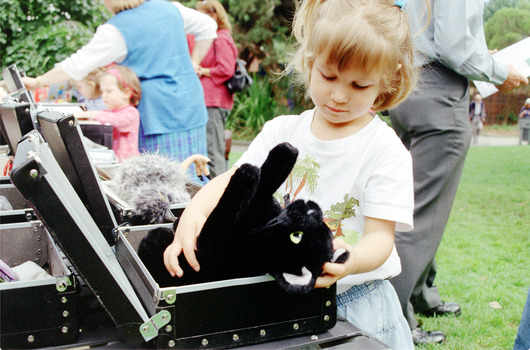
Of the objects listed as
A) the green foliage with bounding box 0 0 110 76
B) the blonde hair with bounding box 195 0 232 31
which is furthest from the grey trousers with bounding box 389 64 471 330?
the green foliage with bounding box 0 0 110 76

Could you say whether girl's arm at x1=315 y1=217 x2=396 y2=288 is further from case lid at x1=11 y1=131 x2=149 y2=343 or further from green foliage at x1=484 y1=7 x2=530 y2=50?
green foliage at x1=484 y1=7 x2=530 y2=50

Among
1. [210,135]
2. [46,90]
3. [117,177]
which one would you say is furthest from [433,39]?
[46,90]

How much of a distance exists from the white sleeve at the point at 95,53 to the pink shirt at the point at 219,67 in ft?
6.23

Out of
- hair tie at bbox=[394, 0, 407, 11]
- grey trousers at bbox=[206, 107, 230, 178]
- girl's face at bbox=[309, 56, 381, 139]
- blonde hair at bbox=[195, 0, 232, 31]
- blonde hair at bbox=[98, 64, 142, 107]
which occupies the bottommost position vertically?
grey trousers at bbox=[206, 107, 230, 178]

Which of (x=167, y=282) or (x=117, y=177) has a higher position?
(x=167, y=282)

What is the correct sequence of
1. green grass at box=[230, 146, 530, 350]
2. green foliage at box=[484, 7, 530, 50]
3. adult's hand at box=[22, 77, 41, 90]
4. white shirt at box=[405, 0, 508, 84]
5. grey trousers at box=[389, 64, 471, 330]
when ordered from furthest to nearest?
adult's hand at box=[22, 77, 41, 90], green foliage at box=[484, 7, 530, 50], green grass at box=[230, 146, 530, 350], grey trousers at box=[389, 64, 471, 330], white shirt at box=[405, 0, 508, 84]

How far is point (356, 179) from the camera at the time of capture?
4.49ft

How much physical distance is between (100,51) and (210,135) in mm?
2040

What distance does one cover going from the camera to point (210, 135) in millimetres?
5102

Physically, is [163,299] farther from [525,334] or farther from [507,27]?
[507,27]

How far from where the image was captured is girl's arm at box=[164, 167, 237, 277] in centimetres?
111

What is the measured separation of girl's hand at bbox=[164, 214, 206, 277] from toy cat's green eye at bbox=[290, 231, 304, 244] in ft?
0.82

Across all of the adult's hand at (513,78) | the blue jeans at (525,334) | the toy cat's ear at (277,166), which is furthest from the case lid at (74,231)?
the adult's hand at (513,78)

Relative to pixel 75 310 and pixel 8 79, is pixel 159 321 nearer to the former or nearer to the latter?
pixel 75 310
